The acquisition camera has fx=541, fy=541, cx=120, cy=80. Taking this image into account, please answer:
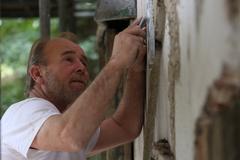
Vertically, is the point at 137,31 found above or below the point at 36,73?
above

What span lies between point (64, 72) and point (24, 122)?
0.36m

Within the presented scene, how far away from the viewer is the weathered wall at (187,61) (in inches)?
38.7

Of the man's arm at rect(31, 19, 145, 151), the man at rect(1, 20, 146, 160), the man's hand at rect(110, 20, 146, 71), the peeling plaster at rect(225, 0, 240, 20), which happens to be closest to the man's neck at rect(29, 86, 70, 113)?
the man at rect(1, 20, 146, 160)

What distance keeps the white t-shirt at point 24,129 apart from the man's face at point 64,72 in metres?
0.18

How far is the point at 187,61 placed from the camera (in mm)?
1396

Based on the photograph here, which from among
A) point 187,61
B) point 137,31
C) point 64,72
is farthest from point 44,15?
point 187,61

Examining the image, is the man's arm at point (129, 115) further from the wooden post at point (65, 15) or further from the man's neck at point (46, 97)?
the wooden post at point (65, 15)

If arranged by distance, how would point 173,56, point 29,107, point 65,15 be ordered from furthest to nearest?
1. point 65,15
2. point 29,107
3. point 173,56

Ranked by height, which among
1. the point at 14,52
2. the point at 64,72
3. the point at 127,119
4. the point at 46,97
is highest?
the point at 64,72

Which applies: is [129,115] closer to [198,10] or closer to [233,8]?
[198,10]

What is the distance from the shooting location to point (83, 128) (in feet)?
5.96

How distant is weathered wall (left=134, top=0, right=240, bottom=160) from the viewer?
0.98 metres

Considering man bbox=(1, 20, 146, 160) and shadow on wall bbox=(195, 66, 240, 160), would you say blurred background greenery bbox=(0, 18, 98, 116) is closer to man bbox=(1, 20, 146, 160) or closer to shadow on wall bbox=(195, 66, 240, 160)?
man bbox=(1, 20, 146, 160)

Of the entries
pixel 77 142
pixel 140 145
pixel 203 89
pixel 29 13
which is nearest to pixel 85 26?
pixel 29 13
